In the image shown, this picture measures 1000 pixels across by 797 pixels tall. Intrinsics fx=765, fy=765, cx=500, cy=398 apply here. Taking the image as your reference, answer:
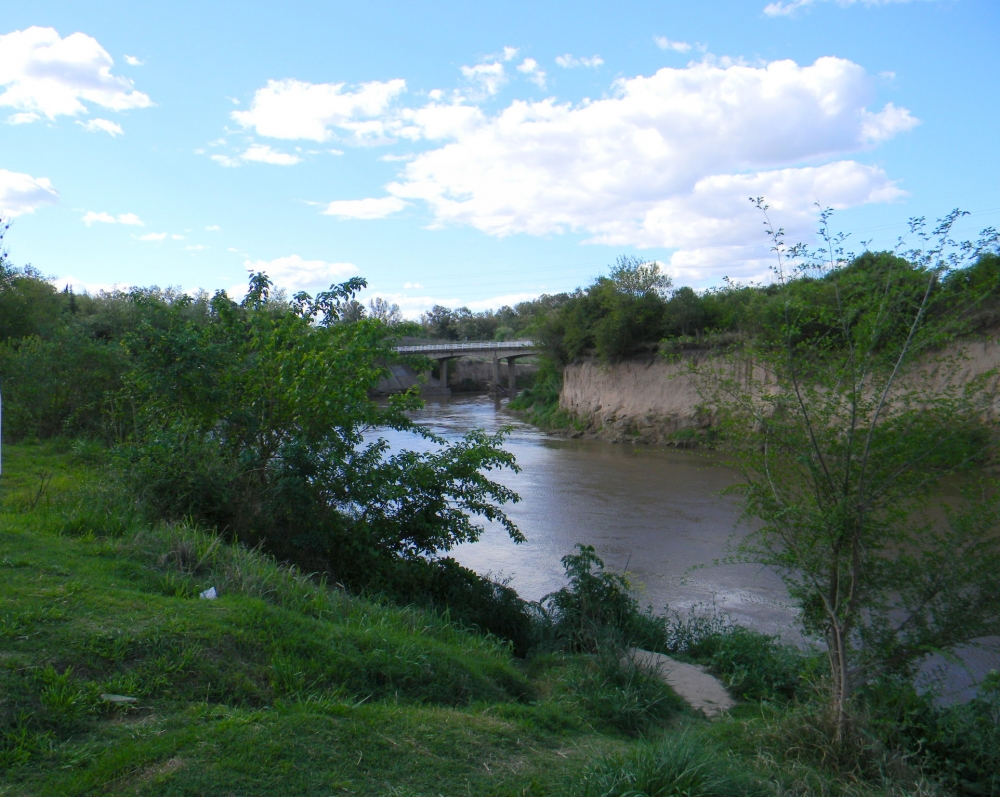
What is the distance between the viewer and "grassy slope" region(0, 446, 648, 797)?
3.75m

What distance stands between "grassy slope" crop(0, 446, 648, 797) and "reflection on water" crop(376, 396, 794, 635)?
91.9 inches

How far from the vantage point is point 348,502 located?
9.81 meters

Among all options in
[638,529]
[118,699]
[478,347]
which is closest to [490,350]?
[478,347]

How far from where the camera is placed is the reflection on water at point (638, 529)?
1206 cm

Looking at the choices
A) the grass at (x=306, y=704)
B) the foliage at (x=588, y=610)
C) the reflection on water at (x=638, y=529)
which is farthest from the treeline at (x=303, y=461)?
the reflection on water at (x=638, y=529)

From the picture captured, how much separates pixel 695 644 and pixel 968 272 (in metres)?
5.13

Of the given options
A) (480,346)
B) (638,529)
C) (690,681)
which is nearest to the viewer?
(690,681)

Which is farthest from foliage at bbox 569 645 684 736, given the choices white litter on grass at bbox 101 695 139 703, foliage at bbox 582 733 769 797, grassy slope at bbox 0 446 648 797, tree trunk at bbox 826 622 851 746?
white litter on grass at bbox 101 695 139 703

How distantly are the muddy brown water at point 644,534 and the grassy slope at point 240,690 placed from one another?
2.40m

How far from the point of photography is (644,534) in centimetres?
1612

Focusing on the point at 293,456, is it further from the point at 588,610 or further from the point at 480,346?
the point at 480,346

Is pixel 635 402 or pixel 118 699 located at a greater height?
pixel 118 699

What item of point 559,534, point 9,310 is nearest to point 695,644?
point 559,534

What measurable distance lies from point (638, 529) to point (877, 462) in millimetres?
11283
